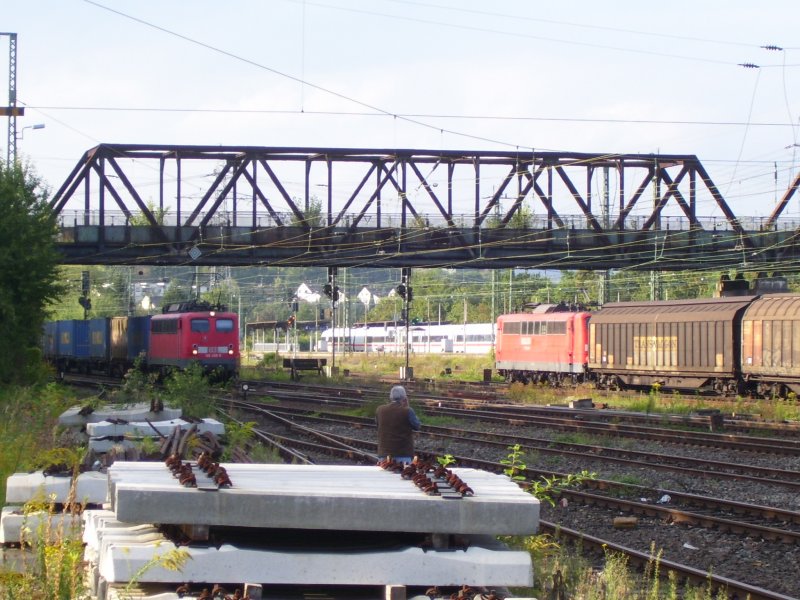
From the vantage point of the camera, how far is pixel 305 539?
18.2ft

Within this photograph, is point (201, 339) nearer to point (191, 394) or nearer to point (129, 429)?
point (191, 394)

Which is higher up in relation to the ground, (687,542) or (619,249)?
(619,249)

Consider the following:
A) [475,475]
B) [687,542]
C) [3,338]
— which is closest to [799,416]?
[687,542]

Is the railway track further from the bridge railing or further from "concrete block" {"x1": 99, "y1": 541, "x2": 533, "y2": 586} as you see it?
the bridge railing

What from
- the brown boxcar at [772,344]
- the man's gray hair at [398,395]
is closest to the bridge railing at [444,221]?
the brown boxcar at [772,344]

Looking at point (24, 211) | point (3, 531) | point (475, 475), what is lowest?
point (3, 531)

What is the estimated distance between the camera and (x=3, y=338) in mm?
25531

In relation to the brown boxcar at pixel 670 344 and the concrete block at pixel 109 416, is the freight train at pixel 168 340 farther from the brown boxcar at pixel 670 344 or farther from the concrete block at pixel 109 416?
the concrete block at pixel 109 416

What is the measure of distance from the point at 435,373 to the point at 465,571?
184ft

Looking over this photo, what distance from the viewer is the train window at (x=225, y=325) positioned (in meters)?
39.8

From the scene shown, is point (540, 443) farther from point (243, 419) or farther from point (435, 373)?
point (435, 373)

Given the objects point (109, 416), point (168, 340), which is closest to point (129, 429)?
Answer: point (109, 416)

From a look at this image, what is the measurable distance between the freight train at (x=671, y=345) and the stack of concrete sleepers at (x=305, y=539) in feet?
83.9

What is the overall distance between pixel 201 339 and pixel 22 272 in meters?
13.3
